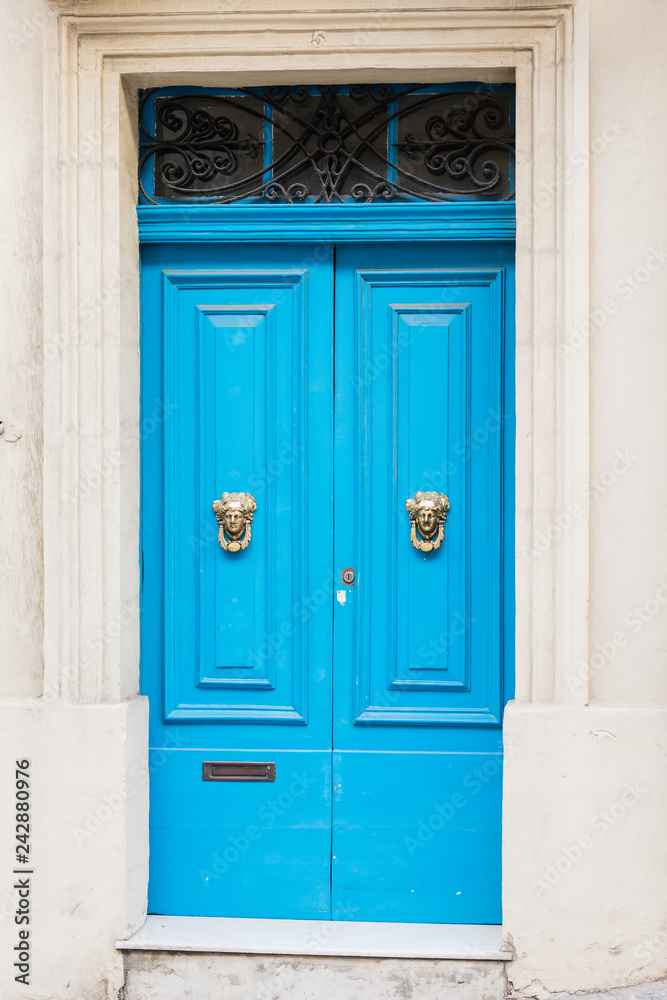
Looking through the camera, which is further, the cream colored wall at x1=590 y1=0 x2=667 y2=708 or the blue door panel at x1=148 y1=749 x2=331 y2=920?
the blue door panel at x1=148 y1=749 x2=331 y2=920

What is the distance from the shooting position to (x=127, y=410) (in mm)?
3582

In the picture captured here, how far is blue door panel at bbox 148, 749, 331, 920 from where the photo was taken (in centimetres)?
364

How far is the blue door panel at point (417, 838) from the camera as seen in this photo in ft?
11.8

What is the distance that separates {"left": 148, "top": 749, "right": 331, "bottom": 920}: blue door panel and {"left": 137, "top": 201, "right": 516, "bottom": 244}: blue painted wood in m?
2.22

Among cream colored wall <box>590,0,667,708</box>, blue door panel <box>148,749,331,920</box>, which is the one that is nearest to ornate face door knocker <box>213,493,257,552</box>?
blue door panel <box>148,749,331,920</box>

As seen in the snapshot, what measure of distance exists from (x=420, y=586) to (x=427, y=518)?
298 mm

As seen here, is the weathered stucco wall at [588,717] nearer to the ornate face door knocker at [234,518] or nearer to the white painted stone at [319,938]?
the white painted stone at [319,938]

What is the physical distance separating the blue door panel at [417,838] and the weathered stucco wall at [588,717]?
30 centimetres

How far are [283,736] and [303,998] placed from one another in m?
1.01

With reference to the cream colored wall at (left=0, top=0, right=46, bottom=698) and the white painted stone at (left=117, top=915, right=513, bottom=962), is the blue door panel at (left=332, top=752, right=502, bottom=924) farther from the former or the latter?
the cream colored wall at (left=0, top=0, right=46, bottom=698)

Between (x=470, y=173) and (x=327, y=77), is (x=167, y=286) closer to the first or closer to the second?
(x=327, y=77)

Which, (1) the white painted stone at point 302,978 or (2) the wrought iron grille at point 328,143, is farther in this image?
(2) the wrought iron grille at point 328,143

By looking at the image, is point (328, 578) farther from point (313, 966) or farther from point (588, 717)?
point (313, 966)

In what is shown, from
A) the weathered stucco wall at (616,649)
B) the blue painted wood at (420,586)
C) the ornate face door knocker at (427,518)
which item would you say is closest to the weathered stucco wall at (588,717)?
the weathered stucco wall at (616,649)
